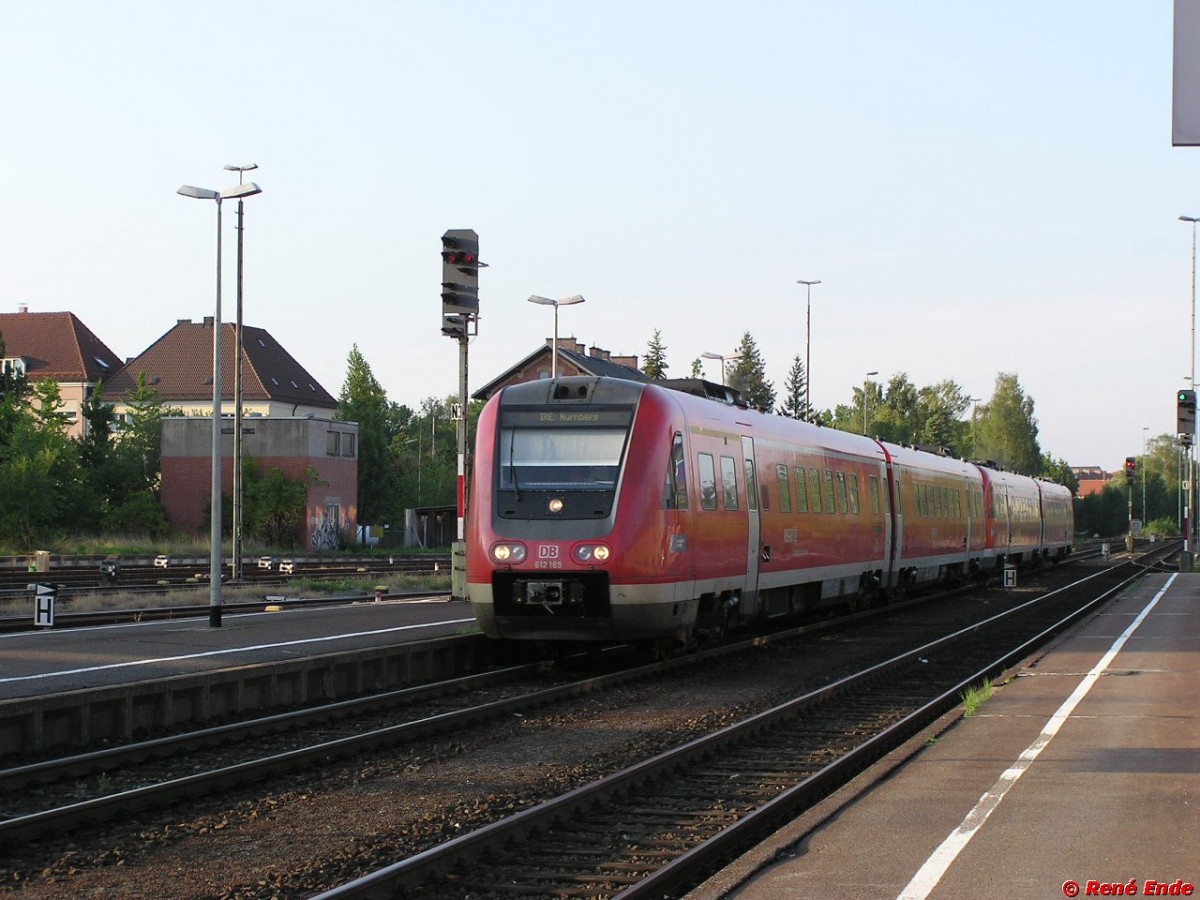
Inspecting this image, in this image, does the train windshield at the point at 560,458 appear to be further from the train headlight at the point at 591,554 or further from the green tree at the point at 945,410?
the green tree at the point at 945,410

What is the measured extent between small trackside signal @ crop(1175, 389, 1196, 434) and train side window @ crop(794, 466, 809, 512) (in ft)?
71.1

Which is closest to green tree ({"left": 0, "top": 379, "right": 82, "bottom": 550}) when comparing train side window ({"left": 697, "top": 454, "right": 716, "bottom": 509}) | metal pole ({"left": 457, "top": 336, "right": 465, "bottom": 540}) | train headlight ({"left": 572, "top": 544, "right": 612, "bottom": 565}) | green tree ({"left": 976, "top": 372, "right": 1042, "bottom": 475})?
metal pole ({"left": 457, "top": 336, "right": 465, "bottom": 540})

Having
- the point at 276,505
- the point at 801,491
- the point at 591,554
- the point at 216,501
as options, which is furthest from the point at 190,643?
the point at 276,505

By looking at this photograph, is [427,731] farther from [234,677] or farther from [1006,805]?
[1006,805]

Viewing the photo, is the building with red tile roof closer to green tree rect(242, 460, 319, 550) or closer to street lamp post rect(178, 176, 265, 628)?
green tree rect(242, 460, 319, 550)

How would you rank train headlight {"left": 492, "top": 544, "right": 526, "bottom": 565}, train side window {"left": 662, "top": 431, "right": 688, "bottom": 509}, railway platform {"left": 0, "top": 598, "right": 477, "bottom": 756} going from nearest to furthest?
railway platform {"left": 0, "top": 598, "right": 477, "bottom": 756}
train headlight {"left": 492, "top": 544, "right": 526, "bottom": 565}
train side window {"left": 662, "top": 431, "right": 688, "bottom": 509}

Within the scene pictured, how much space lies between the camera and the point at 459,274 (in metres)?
19.6

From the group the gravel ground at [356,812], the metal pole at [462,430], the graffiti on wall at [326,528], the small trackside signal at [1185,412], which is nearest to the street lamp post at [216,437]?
the metal pole at [462,430]

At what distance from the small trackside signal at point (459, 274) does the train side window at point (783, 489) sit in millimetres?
4931

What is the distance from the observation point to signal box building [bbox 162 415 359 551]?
226ft

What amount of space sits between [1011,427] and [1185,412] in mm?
95722

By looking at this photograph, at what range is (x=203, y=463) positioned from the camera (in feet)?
230

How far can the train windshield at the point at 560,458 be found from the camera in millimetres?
16375

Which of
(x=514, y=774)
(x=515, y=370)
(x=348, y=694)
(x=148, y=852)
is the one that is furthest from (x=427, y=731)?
(x=515, y=370)
